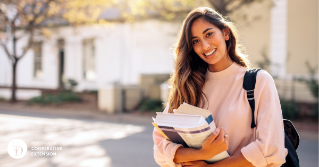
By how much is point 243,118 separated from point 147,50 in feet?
47.8

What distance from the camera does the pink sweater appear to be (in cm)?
159

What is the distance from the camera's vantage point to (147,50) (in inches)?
634

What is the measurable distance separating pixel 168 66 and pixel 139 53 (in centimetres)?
185

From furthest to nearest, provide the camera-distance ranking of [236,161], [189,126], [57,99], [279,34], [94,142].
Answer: [57,99] → [279,34] → [94,142] → [236,161] → [189,126]

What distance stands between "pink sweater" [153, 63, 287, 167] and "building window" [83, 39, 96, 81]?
17.1 meters

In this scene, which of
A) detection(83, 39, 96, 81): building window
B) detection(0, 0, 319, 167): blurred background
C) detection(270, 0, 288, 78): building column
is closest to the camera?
detection(0, 0, 319, 167): blurred background

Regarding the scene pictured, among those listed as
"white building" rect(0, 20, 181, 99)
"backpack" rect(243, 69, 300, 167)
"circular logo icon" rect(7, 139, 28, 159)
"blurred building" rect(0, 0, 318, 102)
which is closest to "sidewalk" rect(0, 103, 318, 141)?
"blurred building" rect(0, 0, 318, 102)

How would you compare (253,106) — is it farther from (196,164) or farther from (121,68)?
(121,68)

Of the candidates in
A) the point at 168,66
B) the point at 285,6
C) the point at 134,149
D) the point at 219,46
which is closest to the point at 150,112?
the point at 168,66

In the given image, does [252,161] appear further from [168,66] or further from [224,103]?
[168,66]

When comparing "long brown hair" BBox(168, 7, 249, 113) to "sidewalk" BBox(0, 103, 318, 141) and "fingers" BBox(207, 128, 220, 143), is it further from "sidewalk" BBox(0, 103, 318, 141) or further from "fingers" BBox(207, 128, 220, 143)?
"sidewalk" BBox(0, 103, 318, 141)

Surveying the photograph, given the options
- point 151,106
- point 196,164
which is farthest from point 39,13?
point 196,164

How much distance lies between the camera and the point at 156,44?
1598 centimetres

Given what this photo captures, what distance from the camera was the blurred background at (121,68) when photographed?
7215 mm
